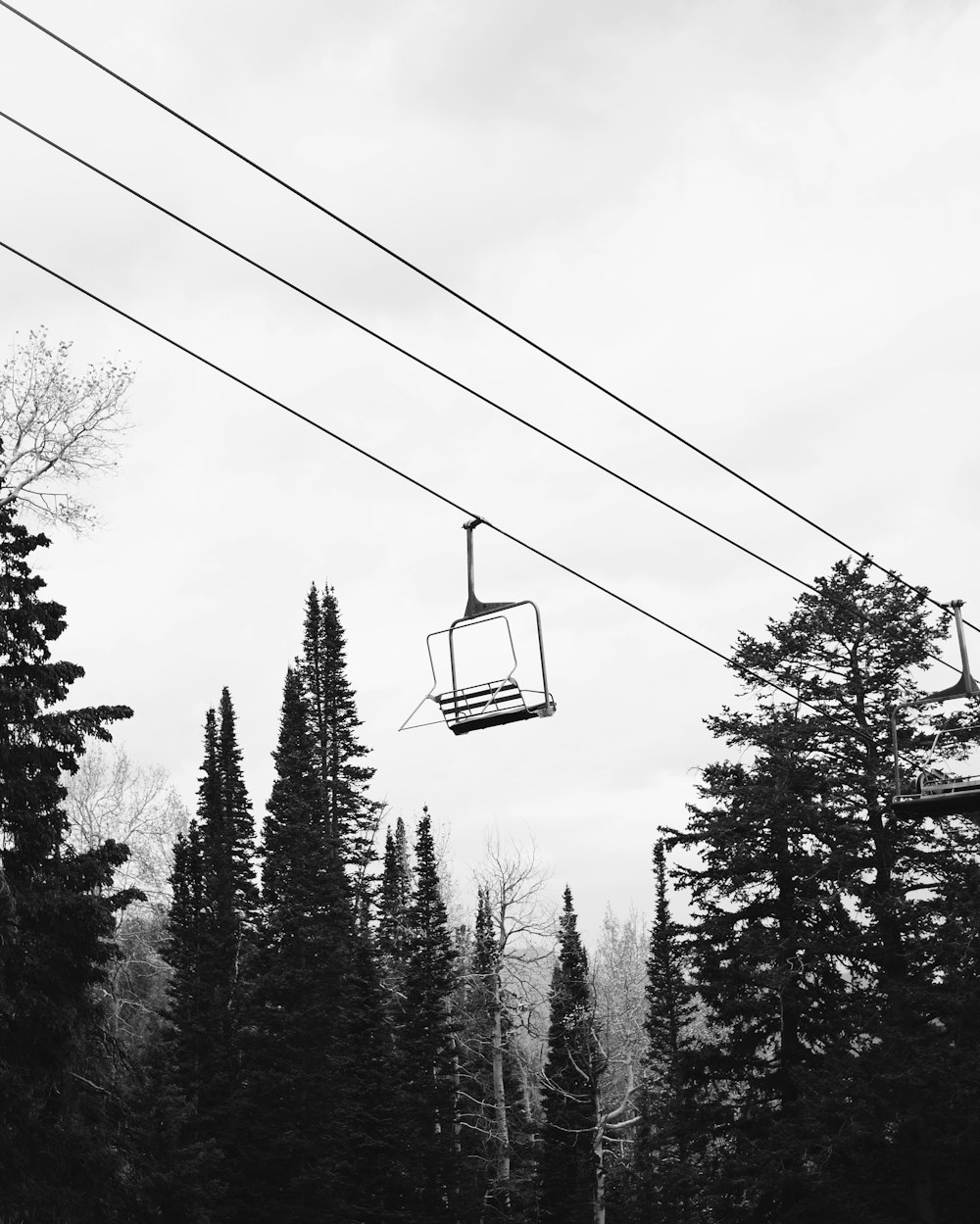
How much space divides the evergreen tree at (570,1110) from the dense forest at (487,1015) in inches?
6.3

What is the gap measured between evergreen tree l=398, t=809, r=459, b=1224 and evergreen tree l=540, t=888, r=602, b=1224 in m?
3.76

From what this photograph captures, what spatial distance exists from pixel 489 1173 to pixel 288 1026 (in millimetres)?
12159

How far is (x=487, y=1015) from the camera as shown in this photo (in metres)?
47.9

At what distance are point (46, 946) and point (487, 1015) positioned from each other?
29.5 m

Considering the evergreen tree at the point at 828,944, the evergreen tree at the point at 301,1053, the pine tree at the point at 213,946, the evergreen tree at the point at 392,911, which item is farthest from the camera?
the evergreen tree at the point at 392,911

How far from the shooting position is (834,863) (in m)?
29.0

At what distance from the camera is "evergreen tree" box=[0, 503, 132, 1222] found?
66.8ft

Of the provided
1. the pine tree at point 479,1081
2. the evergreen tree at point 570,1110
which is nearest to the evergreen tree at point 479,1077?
the pine tree at point 479,1081

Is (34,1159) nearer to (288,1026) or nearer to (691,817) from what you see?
(691,817)

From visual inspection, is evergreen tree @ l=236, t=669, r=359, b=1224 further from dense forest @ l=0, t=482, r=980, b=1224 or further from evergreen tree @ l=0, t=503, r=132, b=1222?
evergreen tree @ l=0, t=503, r=132, b=1222

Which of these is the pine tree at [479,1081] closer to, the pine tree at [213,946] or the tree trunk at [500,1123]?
the tree trunk at [500,1123]

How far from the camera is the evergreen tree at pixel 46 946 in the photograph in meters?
20.4

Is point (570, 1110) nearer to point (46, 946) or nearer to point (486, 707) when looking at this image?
point (46, 946)

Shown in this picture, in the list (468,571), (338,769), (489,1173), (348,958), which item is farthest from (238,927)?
(468,571)
